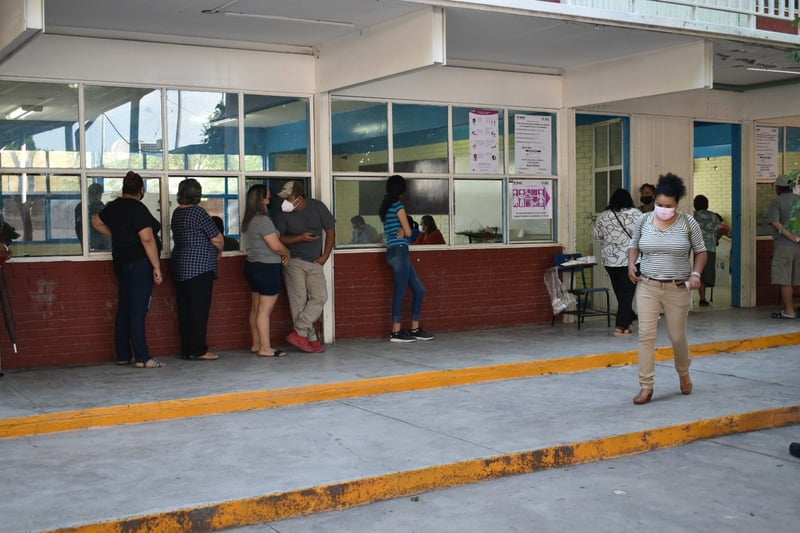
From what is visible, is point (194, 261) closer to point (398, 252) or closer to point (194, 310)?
point (194, 310)

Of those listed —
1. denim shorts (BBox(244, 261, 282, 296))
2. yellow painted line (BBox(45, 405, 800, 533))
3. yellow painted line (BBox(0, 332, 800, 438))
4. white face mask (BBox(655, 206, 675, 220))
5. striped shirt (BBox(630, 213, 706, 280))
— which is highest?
white face mask (BBox(655, 206, 675, 220))

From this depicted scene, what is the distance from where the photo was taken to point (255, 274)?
10.3 metres

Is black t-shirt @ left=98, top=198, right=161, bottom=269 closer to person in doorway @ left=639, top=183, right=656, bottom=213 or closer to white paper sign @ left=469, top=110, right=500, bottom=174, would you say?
white paper sign @ left=469, top=110, right=500, bottom=174

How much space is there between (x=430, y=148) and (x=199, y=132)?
9.90 feet

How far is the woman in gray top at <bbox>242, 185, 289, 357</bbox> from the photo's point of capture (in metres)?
10.2

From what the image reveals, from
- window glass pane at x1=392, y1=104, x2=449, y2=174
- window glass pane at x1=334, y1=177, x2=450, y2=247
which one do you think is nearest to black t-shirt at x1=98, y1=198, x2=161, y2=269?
window glass pane at x1=334, y1=177, x2=450, y2=247

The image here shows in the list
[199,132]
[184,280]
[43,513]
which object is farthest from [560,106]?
[43,513]

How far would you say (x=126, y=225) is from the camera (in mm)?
9484

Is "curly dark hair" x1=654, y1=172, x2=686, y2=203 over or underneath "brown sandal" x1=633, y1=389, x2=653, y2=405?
over

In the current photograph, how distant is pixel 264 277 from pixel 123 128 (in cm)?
217

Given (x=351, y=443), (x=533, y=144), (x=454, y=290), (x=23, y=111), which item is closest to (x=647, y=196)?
(x=533, y=144)

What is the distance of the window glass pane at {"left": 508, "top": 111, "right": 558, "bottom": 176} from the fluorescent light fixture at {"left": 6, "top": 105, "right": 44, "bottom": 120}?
602cm

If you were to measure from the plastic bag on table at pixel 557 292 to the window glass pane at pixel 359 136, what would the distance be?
110 inches

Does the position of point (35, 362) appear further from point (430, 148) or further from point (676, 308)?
point (676, 308)
